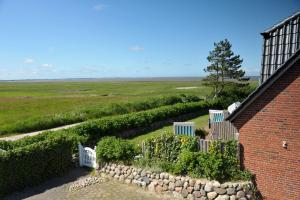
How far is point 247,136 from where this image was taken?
1211 centimetres

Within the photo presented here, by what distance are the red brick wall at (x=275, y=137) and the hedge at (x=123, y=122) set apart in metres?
12.0

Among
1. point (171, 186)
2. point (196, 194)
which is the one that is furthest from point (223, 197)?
point (171, 186)

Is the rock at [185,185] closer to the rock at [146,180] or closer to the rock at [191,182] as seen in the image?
the rock at [191,182]

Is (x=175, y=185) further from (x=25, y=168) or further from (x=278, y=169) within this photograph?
(x=25, y=168)

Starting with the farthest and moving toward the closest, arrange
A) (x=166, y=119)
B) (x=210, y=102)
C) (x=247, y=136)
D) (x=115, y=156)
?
(x=210, y=102), (x=166, y=119), (x=115, y=156), (x=247, y=136)

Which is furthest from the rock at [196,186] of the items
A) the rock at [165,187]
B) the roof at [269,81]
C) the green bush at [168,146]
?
the roof at [269,81]

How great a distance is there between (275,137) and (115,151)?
7520 millimetres

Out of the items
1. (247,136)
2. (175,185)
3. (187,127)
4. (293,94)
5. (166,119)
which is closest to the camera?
(293,94)

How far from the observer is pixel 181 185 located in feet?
42.0

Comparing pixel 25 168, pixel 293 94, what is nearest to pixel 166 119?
pixel 25 168

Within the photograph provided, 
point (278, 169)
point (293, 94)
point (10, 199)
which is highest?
point (293, 94)

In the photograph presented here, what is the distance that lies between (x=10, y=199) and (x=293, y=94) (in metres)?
12.1

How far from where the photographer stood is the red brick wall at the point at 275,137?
10.9 m

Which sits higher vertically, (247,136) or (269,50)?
(269,50)
